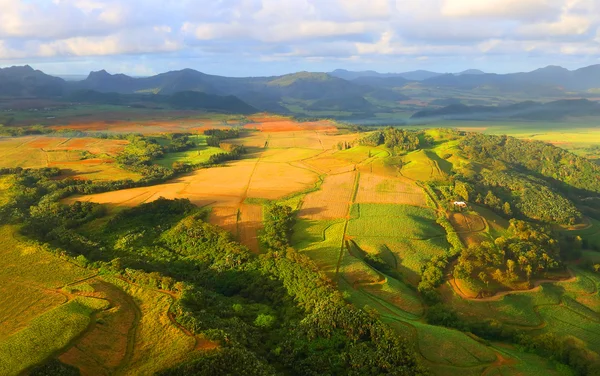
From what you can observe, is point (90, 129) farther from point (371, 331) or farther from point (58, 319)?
point (371, 331)

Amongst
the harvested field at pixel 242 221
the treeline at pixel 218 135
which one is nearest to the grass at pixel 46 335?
the harvested field at pixel 242 221

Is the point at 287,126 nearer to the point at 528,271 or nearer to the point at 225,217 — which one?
the point at 225,217

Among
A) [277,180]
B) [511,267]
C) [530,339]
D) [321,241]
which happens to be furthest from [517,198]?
[530,339]

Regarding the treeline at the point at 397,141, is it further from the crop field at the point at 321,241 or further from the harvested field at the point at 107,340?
the harvested field at the point at 107,340

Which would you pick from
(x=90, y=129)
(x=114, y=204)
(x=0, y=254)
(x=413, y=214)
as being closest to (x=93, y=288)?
(x=0, y=254)

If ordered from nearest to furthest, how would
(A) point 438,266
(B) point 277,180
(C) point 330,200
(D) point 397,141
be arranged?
(A) point 438,266 → (C) point 330,200 → (B) point 277,180 → (D) point 397,141

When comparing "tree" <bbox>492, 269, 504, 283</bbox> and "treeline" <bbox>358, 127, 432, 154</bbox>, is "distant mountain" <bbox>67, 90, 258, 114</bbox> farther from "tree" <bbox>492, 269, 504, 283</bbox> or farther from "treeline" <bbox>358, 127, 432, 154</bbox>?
"tree" <bbox>492, 269, 504, 283</bbox>
